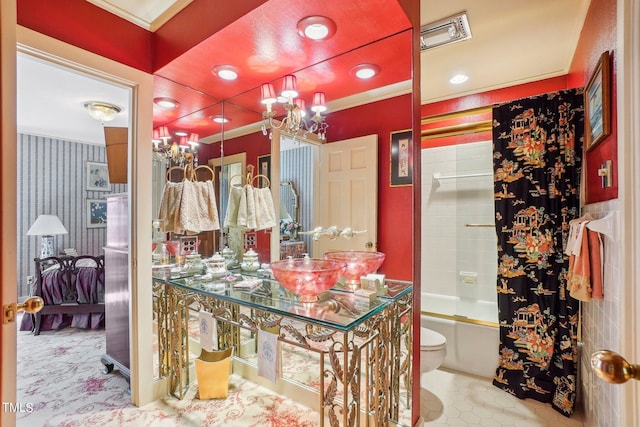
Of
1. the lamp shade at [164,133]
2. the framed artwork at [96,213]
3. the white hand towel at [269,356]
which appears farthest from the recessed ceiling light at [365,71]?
the framed artwork at [96,213]

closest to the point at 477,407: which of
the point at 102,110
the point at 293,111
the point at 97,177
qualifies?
the point at 293,111

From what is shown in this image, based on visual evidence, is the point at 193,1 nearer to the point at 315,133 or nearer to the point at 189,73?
the point at 189,73

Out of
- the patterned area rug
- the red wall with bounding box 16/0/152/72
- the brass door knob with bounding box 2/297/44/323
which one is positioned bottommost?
the patterned area rug

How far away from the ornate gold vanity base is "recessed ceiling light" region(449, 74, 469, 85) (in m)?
2.01

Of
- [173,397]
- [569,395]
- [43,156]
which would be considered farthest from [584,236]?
[43,156]

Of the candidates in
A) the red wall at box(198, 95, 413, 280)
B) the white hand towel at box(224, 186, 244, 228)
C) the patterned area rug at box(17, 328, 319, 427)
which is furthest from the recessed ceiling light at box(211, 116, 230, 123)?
the patterned area rug at box(17, 328, 319, 427)

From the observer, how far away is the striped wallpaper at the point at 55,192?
4.46 metres

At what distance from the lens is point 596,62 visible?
151cm

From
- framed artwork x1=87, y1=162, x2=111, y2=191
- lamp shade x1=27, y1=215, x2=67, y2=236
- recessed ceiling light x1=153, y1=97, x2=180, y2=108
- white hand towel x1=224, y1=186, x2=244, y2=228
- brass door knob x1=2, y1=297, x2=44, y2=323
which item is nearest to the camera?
brass door knob x1=2, y1=297, x2=44, y2=323

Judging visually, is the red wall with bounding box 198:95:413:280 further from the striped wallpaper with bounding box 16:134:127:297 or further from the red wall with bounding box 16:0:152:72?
the striped wallpaper with bounding box 16:134:127:297

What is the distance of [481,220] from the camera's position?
2969 mm

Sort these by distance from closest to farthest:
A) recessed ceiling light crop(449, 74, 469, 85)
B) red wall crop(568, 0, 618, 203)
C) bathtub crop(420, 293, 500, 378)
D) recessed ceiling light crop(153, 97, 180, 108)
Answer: red wall crop(568, 0, 618, 203) < recessed ceiling light crop(153, 97, 180, 108) < bathtub crop(420, 293, 500, 378) < recessed ceiling light crop(449, 74, 469, 85)

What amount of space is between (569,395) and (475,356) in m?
0.60

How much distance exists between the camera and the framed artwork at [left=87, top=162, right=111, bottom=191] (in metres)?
5.11
